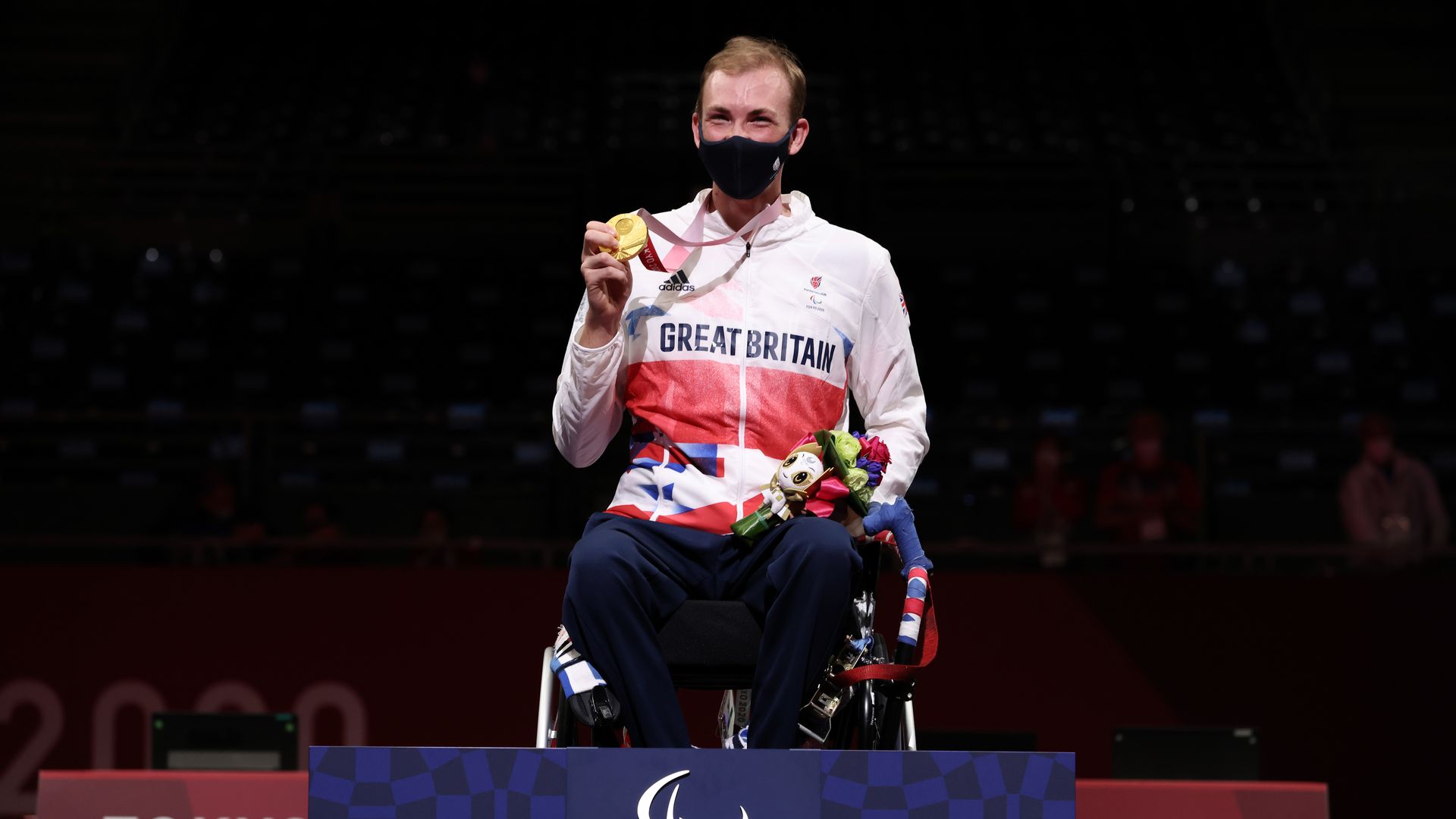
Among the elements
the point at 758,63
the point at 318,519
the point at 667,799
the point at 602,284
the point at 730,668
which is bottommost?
the point at 667,799

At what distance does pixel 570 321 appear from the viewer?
32.9ft

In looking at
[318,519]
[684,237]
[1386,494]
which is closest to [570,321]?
[318,519]

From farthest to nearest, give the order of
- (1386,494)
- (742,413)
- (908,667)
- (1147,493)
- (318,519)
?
(1386,494)
(318,519)
(1147,493)
(742,413)
(908,667)

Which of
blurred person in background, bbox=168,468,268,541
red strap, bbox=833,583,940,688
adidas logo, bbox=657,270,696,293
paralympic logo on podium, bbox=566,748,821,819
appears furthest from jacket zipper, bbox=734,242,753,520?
blurred person in background, bbox=168,468,268,541

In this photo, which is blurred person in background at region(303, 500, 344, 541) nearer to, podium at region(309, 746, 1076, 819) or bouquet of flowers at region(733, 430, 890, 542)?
bouquet of flowers at region(733, 430, 890, 542)

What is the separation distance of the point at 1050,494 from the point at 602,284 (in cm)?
413

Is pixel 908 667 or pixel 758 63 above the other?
pixel 758 63

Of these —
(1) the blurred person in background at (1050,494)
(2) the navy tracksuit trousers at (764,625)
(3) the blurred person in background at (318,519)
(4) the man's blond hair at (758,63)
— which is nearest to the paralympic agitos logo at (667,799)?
(2) the navy tracksuit trousers at (764,625)

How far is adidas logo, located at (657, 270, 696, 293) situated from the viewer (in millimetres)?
2988

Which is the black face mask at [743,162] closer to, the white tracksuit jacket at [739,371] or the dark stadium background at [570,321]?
the white tracksuit jacket at [739,371]

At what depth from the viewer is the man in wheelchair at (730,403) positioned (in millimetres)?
2629

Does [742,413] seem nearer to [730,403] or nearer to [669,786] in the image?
[730,403]

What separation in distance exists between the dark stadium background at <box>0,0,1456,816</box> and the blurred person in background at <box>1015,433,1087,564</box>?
7cm

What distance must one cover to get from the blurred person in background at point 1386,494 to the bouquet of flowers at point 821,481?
173 inches
